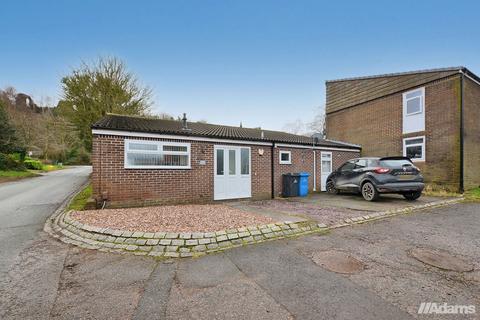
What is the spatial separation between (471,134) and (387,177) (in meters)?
7.27

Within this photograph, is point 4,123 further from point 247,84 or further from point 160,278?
point 160,278

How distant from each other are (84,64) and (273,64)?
15.3 metres

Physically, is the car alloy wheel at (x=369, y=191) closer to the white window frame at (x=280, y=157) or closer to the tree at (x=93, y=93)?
the white window frame at (x=280, y=157)

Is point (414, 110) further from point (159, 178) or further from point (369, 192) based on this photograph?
point (159, 178)

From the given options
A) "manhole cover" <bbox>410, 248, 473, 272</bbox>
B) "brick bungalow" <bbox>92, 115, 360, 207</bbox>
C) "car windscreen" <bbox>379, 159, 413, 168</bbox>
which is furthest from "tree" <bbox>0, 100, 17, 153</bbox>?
"manhole cover" <bbox>410, 248, 473, 272</bbox>

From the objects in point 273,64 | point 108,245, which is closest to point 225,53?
point 273,64

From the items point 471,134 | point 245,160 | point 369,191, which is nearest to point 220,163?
point 245,160

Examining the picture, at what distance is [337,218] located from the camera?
6094mm

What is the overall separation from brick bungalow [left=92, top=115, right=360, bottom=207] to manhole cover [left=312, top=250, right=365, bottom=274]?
5.69 meters

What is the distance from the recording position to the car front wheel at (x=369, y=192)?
8570 millimetres

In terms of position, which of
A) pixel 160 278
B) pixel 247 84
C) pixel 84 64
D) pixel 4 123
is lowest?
pixel 160 278

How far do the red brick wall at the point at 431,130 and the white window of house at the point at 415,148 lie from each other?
215mm

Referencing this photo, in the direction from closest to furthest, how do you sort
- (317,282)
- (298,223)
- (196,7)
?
(317,282)
(298,223)
(196,7)

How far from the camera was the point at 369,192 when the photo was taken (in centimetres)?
887
